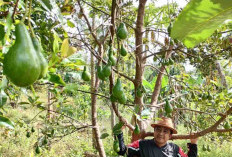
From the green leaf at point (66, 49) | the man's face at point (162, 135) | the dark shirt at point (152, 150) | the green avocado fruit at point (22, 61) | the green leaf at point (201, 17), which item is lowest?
the dark shirt at point (152, 150)

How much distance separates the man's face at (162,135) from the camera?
281 centimetres

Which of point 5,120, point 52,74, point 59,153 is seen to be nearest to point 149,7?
point 52,74

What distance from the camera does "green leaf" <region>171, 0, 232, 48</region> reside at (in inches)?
10.6

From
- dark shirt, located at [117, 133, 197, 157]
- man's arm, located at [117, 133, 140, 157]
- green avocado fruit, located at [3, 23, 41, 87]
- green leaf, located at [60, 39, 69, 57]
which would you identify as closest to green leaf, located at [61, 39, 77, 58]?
Answer: green leaf, located at [60, 39, 69, 57]

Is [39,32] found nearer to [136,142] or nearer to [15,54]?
[15,54]

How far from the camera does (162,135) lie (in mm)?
2822

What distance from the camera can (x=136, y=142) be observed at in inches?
104

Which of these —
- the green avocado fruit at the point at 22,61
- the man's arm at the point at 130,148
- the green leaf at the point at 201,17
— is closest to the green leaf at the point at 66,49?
the green avocado fruit at the point at 22,61

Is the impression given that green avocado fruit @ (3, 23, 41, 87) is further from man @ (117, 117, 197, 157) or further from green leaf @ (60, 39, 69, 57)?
man @ (117, 117, 197, 157)

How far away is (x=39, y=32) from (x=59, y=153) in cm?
548

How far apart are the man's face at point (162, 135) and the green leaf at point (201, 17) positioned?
2.60 metres

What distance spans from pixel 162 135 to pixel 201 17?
2.67 m

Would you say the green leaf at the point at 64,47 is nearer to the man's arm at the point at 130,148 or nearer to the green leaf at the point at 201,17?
the green leaf at the point at 201,17

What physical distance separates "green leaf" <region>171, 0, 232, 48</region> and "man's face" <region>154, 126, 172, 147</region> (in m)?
2.60
